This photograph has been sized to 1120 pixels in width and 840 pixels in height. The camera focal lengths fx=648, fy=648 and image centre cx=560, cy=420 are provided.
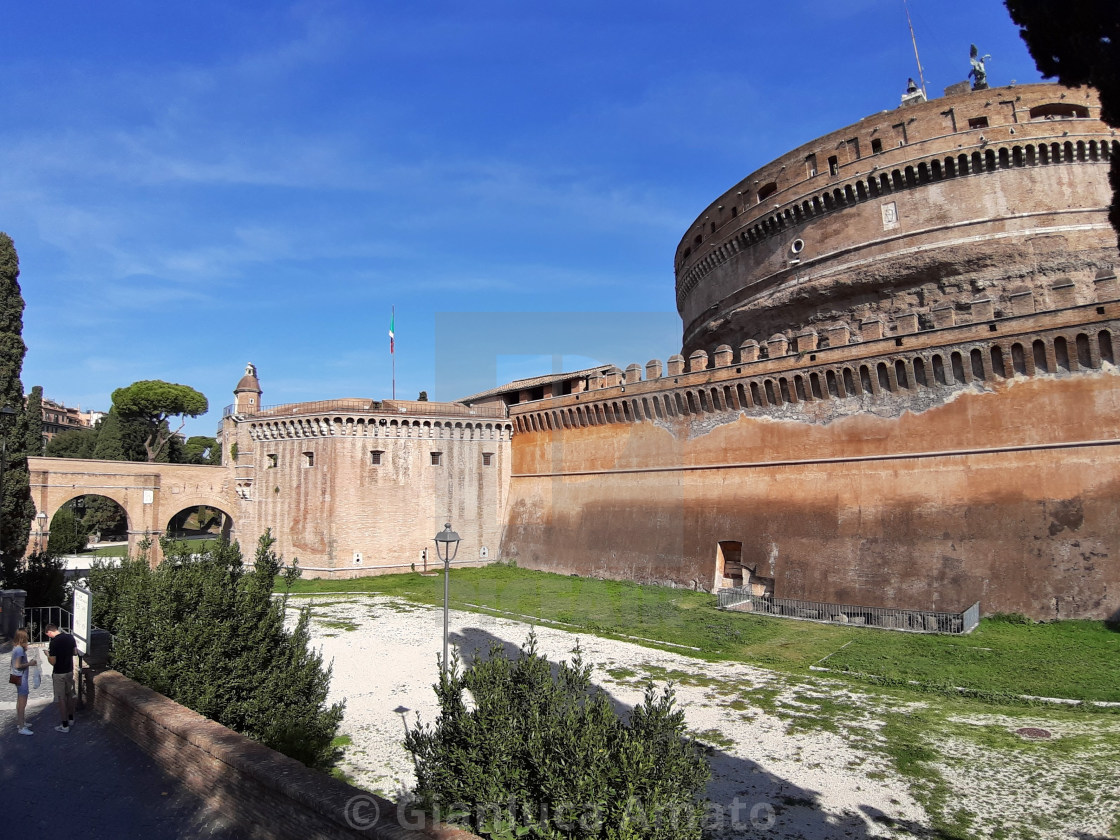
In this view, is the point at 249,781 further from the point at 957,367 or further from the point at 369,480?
the point at 369,480

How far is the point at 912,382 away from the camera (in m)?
18.9

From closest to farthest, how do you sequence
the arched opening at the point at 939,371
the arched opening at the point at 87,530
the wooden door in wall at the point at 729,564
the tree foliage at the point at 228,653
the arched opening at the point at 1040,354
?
the tree foliage at the point at 228,653 < the arched opening at the point at 1040,354 < the arched opening at the point at 939,371 < the wooden door in wall at the point at 729,564 < the arched opening at the point at 87,530

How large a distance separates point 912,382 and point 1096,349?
4.21m

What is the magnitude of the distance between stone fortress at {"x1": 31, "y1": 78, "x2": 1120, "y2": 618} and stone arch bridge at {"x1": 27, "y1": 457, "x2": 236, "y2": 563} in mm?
120

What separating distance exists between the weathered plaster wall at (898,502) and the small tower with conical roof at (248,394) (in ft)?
62.1

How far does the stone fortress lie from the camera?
54.2 ft

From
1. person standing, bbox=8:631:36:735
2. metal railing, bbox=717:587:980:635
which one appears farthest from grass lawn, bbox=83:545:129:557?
metal railing, bbox=717:587:980:635

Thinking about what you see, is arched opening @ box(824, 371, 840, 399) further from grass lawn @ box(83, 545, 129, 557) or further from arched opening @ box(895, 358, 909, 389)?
grass lawn @ box(83, 545, 129, 557)

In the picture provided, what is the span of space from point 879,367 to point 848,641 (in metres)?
8.26

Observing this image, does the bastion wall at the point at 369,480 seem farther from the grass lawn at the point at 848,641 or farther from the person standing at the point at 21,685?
the person standing at the point at 21,685

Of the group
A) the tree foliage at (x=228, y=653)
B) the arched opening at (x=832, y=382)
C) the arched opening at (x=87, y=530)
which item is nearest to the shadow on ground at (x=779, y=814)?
the tree foliage at (x=228, y=653)

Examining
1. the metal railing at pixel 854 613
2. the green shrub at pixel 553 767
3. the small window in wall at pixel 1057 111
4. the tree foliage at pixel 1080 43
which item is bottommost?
the metal railing at pixel 854 613

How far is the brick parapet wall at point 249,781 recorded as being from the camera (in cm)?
546

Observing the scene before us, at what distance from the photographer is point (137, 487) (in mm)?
30828
